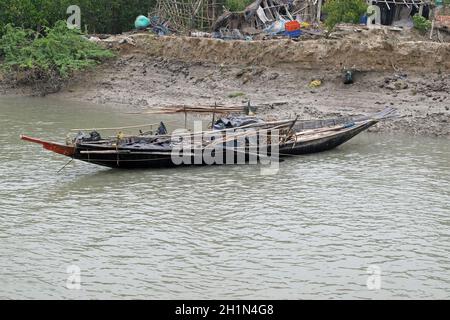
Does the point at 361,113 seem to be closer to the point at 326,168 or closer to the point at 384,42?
the point at 384,42

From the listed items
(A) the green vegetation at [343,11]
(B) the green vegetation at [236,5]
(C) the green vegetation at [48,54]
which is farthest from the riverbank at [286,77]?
(B) the green vegetation at [236,5]

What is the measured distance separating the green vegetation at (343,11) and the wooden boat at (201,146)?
1100cm

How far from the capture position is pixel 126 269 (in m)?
11.7

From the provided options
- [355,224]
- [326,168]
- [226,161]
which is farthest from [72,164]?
[355,224]

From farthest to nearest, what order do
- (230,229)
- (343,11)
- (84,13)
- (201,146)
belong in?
1. (84,13)
2. (343,11)
3. (201,146)
4. (230,229)

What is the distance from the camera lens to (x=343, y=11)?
3195 cm

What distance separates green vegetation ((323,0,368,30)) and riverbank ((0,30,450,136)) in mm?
1413

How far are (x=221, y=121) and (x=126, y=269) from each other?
30.7 ft

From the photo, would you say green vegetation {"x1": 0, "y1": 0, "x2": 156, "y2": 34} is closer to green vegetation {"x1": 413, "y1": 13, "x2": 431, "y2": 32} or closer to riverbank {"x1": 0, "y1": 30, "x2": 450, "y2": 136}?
riverbank {"x1": 0, "y1": 30, "x2": 450, "y2": 136}

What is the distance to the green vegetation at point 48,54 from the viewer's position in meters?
32.2

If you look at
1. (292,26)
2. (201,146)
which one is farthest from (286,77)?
(201,146)

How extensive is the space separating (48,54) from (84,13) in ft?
21.9

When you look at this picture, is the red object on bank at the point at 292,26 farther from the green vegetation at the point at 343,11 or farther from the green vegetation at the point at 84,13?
the green vegetation at the point at 84,13

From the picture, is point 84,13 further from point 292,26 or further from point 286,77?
point 286,77
